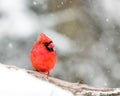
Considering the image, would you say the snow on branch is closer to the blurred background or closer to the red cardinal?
the red cardinal

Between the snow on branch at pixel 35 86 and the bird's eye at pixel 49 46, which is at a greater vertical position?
the bird's eye at pixel 49 46

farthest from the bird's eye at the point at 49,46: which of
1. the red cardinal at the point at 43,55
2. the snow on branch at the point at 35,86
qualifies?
the snow on branch at the point at 35,86

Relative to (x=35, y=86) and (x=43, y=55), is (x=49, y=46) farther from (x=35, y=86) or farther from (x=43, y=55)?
(x=35, y=86)

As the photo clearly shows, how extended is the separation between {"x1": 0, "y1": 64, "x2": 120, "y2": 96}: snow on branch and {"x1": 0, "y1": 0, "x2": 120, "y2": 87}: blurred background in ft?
9.67

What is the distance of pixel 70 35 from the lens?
23.4ft

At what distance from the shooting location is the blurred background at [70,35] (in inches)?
273

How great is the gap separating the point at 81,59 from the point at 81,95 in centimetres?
341

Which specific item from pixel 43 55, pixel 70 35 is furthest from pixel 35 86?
pixel 70 35

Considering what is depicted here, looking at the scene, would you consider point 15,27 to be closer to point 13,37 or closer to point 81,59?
point 13,37

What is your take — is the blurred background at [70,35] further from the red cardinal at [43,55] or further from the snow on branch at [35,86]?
the snow on branch at [35,86]

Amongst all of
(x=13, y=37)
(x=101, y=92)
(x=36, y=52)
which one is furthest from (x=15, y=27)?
(x=101, y=92)

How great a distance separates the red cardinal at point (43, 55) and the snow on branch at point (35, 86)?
21 centimetres

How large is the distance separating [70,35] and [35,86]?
12.3 ft

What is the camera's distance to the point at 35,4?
7.31 m
